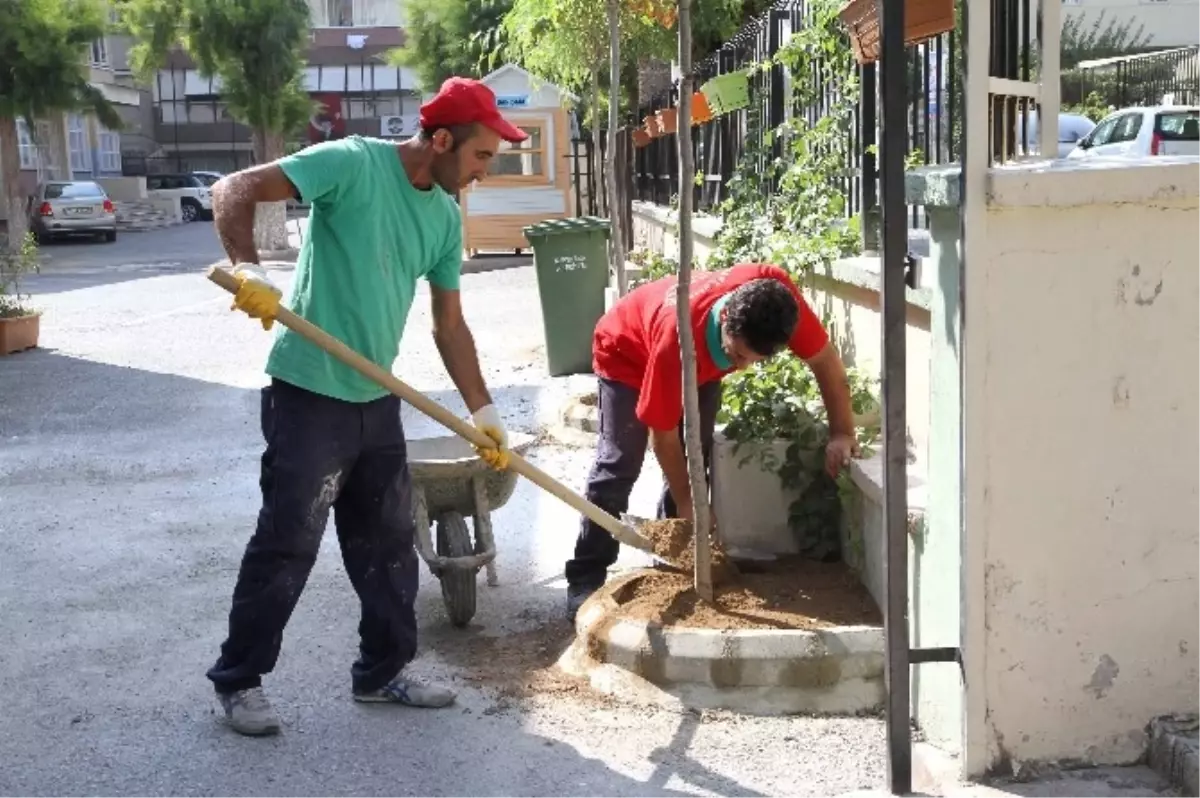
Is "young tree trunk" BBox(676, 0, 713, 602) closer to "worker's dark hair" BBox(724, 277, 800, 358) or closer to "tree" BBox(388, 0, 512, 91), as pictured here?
"worker's dark hair" BBox(724, 277, 800, 358)

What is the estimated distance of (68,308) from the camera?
1759cm

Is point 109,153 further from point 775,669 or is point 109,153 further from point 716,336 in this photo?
point 775,669

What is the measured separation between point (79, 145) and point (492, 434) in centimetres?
4842

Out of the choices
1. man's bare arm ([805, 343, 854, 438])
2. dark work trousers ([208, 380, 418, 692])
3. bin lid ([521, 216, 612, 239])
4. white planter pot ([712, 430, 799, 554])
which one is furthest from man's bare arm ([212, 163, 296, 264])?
bin lid ([521, 216, 612, 239])

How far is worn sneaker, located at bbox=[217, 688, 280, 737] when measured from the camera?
155 inches

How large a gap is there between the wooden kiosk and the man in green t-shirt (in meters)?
17.8

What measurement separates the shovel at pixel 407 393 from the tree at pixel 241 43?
97.6 ft

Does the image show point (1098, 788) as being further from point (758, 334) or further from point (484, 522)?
point (484, 522)

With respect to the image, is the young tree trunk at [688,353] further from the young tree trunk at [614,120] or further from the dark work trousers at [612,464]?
the young tree trunk at [614,120]

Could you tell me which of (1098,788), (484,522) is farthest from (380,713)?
(1098,788)

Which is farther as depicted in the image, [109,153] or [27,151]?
[109,153]

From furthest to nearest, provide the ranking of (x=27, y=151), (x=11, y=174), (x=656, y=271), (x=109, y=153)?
(x=109, y=153), (x=27, y=151), (x=11, y=174), (x=656, y=271)

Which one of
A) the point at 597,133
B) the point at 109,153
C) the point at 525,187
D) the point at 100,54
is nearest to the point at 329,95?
the point at 100,54

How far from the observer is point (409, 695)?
4.18 metres
